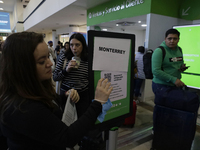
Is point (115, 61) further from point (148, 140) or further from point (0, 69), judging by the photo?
point (148, 140)

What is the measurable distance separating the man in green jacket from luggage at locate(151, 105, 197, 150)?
34 centimetres

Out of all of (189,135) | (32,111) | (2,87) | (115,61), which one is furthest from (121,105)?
(189,135)

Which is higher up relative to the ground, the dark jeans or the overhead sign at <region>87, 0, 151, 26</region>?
the overhead sign at <region>87, 0, 151, 26</region>

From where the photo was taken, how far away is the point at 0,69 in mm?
691

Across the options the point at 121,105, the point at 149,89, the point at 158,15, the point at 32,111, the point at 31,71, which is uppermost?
the point at 158,15

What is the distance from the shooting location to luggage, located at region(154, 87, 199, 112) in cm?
162

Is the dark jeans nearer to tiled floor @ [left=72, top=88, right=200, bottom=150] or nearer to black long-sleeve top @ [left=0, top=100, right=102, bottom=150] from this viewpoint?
tiled floor @ [left=72, top=88, right=200, bottom=150]

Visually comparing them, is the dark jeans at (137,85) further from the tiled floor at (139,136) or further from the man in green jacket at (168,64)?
the man in green jacket at (168,64)

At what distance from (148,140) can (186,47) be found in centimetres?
215

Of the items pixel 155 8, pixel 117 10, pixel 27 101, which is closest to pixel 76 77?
pixel 27 101

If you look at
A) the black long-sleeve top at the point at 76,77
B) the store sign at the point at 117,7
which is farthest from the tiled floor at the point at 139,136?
the store sign at the point at 117,7

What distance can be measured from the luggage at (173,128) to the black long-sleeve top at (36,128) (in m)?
1.39

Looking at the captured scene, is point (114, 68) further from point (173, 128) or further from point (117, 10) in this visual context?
point (117, 10)

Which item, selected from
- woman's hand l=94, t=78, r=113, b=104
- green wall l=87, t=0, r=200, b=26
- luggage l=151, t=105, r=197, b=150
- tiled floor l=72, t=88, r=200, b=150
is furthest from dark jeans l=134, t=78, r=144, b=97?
woman's hand l=94, t=78, r=113, b=104
